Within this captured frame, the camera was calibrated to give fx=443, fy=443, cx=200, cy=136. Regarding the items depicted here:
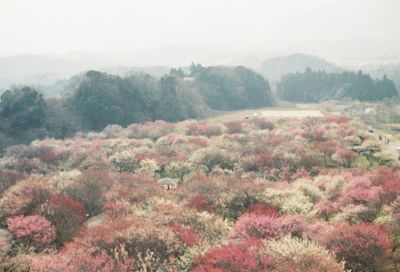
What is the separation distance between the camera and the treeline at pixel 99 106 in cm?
10556

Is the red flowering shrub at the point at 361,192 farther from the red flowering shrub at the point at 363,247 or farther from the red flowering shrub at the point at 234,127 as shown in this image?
the red flowering shrub at the point at 234,127

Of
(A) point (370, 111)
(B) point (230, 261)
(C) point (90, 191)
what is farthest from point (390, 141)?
(B) point (230, 261)

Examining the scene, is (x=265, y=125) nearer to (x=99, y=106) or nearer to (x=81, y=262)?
(x=99, y=106)

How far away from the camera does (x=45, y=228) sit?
32.6 metres

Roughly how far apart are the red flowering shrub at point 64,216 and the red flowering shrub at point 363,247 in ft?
63.9

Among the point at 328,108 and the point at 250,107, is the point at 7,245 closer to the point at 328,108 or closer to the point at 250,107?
the point at 328,108

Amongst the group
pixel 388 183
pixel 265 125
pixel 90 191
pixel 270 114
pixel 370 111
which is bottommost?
pixel 270 114

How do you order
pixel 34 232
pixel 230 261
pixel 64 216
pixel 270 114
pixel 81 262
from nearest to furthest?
pixel 81 262, pixel 230 261, pixel 34 232, pixel 64 216, pixel 270 114

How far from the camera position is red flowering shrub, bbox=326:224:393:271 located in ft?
85.8

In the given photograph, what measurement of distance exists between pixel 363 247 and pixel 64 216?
22.6 metres

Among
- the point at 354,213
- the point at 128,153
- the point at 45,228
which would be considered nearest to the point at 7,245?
the point at 45,228

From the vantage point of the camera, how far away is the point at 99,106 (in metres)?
115

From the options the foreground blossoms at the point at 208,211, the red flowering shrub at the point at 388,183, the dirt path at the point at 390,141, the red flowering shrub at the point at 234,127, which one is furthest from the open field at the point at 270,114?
the red flowering shrub at the point at 388,183

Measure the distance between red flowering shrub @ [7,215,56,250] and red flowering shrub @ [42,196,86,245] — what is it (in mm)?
1134
